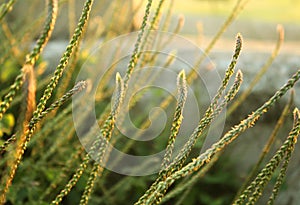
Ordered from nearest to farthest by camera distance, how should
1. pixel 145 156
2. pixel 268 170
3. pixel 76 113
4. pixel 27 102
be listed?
pixel 27 102 < pixel 268 170 < pixel 76 113 < pixel 145 156

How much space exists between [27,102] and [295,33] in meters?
6.08

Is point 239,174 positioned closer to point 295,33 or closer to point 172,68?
point 172,68

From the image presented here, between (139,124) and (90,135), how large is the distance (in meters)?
0.89

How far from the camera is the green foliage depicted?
68cm

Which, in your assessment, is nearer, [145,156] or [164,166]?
[164,166]

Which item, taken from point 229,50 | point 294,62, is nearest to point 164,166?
point 294,62

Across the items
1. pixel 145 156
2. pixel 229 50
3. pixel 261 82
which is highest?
pixel 229 50

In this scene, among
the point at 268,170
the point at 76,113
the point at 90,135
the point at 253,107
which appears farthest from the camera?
the point at 253,107

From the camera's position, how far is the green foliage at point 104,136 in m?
0.68

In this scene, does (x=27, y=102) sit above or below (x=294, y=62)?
below

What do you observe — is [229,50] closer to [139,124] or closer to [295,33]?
[139,124]

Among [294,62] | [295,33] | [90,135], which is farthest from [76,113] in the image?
[295,33]

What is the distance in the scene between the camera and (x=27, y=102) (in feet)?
1.85

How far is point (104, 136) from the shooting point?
740 mm
